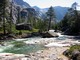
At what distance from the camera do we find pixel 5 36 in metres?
68.5

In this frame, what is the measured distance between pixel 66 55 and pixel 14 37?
126 feet

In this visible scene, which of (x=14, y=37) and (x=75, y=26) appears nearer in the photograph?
(x=14, y=37)

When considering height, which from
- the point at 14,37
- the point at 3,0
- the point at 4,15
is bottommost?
the point at 14,37

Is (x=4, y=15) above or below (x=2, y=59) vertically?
above

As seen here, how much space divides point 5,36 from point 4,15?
29.3 ft

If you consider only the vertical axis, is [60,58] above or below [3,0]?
below

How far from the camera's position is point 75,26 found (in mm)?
92562

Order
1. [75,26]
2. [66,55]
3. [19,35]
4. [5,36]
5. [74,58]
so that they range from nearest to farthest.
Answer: [74,58] → [66,55] → [5,36] → [19,35] → [75,26]

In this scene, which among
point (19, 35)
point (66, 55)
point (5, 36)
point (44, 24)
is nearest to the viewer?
point (66, 55)

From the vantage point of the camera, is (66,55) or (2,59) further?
(66,55)

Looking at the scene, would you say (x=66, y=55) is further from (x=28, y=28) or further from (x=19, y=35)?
(x=28, y=28)

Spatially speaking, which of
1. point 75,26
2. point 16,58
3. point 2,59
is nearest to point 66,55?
point 16,58

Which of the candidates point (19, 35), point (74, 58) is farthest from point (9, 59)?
point (19, 35)

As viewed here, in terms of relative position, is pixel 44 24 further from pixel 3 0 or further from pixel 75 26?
pixel 3 0
